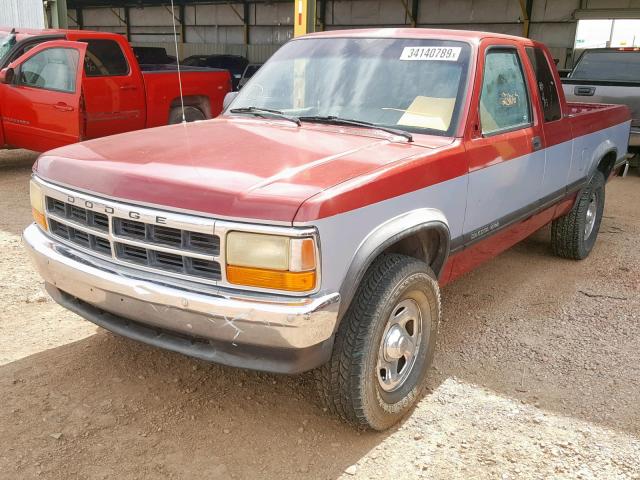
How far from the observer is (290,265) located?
221 cm

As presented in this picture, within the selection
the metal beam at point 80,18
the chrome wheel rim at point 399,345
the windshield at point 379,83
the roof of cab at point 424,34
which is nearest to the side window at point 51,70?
the windshield at point 379,83

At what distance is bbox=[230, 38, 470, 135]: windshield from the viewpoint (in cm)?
330

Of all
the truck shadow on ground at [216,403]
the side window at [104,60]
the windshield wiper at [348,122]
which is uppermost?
the side window at [104,60]

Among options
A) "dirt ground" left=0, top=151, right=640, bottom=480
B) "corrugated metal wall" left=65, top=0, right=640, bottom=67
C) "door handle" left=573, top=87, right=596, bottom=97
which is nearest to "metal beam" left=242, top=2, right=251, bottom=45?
"corrugated metal wall" left=65, top=0, right=640, bottom=67

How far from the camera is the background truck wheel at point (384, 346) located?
2551 millimetres

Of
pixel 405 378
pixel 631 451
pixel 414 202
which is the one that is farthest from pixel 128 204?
pixel 631 451

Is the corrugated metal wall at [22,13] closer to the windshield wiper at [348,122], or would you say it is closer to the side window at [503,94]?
the windshield wiper at [348,122]

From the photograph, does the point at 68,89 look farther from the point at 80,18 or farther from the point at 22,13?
the point at 80,18

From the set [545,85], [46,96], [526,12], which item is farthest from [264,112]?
[526,12]

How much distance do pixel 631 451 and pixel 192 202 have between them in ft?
7.38

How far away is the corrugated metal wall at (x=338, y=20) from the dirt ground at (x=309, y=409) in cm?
1744

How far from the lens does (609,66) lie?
9930 millimetres

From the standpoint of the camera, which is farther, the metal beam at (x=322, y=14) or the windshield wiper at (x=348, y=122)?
the metal beam at (x=322, y=14)

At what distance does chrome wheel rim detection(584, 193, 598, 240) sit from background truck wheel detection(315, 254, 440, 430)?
3039 mm
